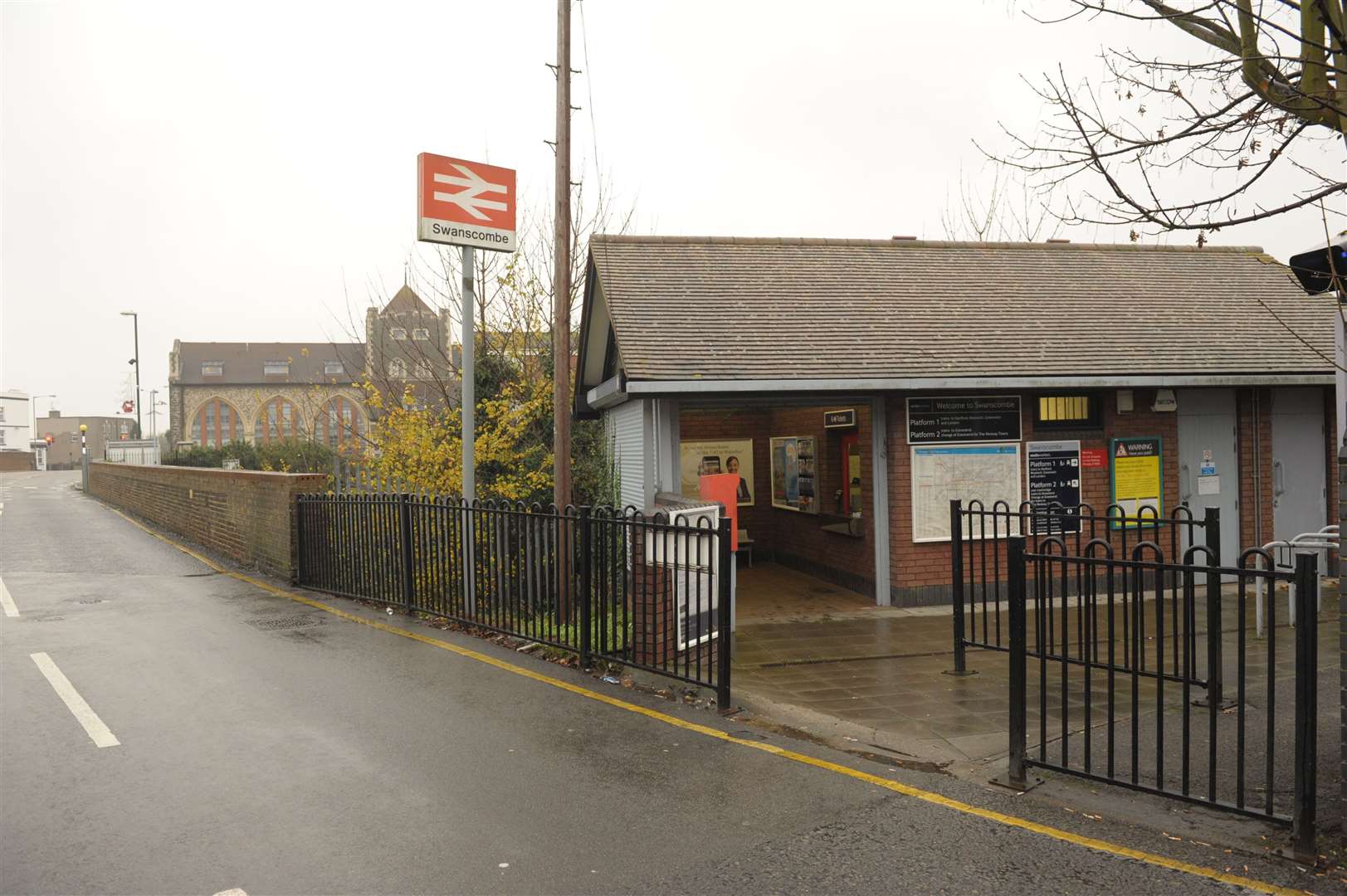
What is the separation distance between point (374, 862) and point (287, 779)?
54.1 inches

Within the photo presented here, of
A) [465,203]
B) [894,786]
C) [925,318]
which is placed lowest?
[894,786]

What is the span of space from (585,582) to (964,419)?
232 inches

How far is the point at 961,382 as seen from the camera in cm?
1106

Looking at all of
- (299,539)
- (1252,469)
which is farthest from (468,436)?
(1252,469)

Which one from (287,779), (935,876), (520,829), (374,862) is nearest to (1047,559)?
(935,876)

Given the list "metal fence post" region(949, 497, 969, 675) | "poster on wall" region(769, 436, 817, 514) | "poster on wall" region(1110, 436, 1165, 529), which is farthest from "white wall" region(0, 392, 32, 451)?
"metal fence post" region(949, 497, 969, 675)

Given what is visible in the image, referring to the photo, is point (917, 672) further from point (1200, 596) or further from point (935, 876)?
point (1200, 596)

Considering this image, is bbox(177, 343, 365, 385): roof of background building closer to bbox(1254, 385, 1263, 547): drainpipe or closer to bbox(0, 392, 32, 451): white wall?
bbox(0, 392, 32, 451): white wall

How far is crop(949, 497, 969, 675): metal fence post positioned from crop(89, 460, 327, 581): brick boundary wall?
9059 millimetres

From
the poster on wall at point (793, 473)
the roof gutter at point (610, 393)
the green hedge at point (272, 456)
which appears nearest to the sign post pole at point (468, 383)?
the roof gutter at point (610, 393)

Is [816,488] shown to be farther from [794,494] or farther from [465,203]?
[465,203]

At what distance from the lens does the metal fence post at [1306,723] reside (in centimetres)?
413

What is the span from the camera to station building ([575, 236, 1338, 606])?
11219 millimetres

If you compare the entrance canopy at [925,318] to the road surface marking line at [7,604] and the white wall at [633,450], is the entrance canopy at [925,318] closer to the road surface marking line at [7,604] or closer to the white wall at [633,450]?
the white wall at [633,450]
